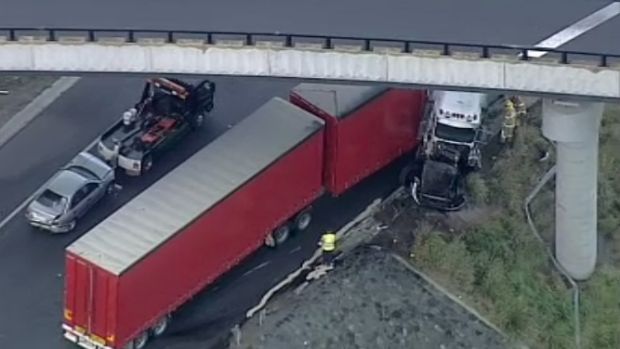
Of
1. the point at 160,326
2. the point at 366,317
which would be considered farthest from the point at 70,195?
the point at 366,317

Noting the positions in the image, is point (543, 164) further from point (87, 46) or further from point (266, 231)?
point (87, 46)

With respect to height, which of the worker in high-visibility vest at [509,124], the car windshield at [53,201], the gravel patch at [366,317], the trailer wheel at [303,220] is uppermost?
the worker in high-visibility vest at [509,124]

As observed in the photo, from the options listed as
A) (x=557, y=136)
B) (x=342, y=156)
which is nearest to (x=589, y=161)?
(x=557, y=136)

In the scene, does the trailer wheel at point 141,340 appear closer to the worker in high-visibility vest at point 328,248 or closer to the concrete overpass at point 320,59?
the worker in high-visibility vest at point 328,248

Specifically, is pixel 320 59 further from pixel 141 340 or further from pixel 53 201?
pixel 53 201

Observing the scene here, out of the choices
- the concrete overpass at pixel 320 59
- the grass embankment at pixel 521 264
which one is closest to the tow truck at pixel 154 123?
the concrete overpass at pixel 320 59

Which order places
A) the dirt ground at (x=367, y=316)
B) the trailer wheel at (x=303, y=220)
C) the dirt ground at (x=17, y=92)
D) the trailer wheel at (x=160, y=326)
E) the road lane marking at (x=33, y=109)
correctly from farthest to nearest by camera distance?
1. the dirt ground at (x=17, y=92)
2. the road lane marking at (x=33, y=109)
3. the trailer wheel at (x=303, y=220)
4. the dirt ground at (x=367, y=316)
5. the trailer wheel at (x=160, y=326)

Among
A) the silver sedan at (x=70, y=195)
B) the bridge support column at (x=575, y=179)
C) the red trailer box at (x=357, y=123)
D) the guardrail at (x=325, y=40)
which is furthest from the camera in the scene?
the red trailer box at (x=357, y=123)
